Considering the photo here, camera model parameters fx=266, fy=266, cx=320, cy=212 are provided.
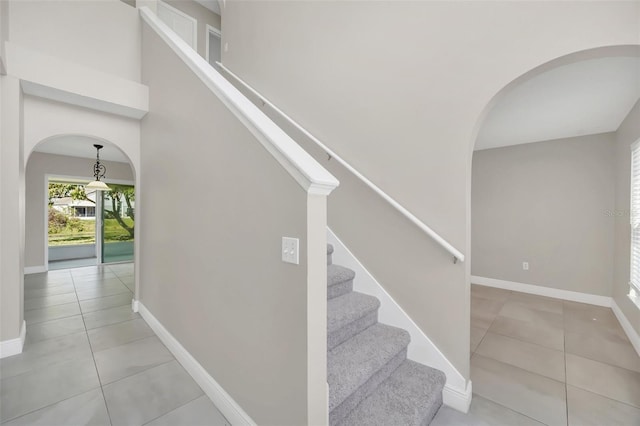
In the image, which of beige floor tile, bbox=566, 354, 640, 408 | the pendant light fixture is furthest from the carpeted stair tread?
the pendant light fixture

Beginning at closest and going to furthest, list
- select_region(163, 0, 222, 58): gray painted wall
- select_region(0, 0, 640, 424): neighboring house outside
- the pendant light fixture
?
select_region(0, 0, 640, 424): neighboring house outside → select_region(163, 0, 222, 58): gray painted wall → the pendant light fixture

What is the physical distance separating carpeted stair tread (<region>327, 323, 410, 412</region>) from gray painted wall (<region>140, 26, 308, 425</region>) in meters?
0.32

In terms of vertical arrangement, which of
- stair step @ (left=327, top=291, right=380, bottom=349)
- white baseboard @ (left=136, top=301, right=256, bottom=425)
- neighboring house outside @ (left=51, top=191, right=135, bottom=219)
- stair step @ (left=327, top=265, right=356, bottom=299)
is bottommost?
white baseboard @ (left=136, top=301, right=256, bottom=425)

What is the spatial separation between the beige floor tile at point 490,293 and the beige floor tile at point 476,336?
137 cm

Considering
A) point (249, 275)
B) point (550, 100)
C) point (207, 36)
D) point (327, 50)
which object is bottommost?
point (249, 275)

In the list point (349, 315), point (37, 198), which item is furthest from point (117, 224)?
point (349, 315)

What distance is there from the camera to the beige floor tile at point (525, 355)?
2.20 m

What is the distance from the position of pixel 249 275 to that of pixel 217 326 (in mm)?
529

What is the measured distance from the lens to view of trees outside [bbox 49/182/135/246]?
6977 mm

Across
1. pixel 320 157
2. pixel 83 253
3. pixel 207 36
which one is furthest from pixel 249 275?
pixel 83 253

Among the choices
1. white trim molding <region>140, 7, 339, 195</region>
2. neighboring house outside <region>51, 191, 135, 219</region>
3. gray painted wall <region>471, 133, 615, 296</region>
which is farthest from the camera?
neighboring house outside <region>51, 191, 135, 219</region>

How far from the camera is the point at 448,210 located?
1794mm

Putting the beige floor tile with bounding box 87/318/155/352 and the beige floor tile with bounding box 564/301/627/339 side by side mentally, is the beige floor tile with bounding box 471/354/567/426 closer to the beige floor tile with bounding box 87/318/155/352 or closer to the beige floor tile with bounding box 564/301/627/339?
the beige floor tile with bounding box 564/301/627/339

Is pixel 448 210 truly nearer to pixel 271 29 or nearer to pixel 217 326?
pixel 217 326
